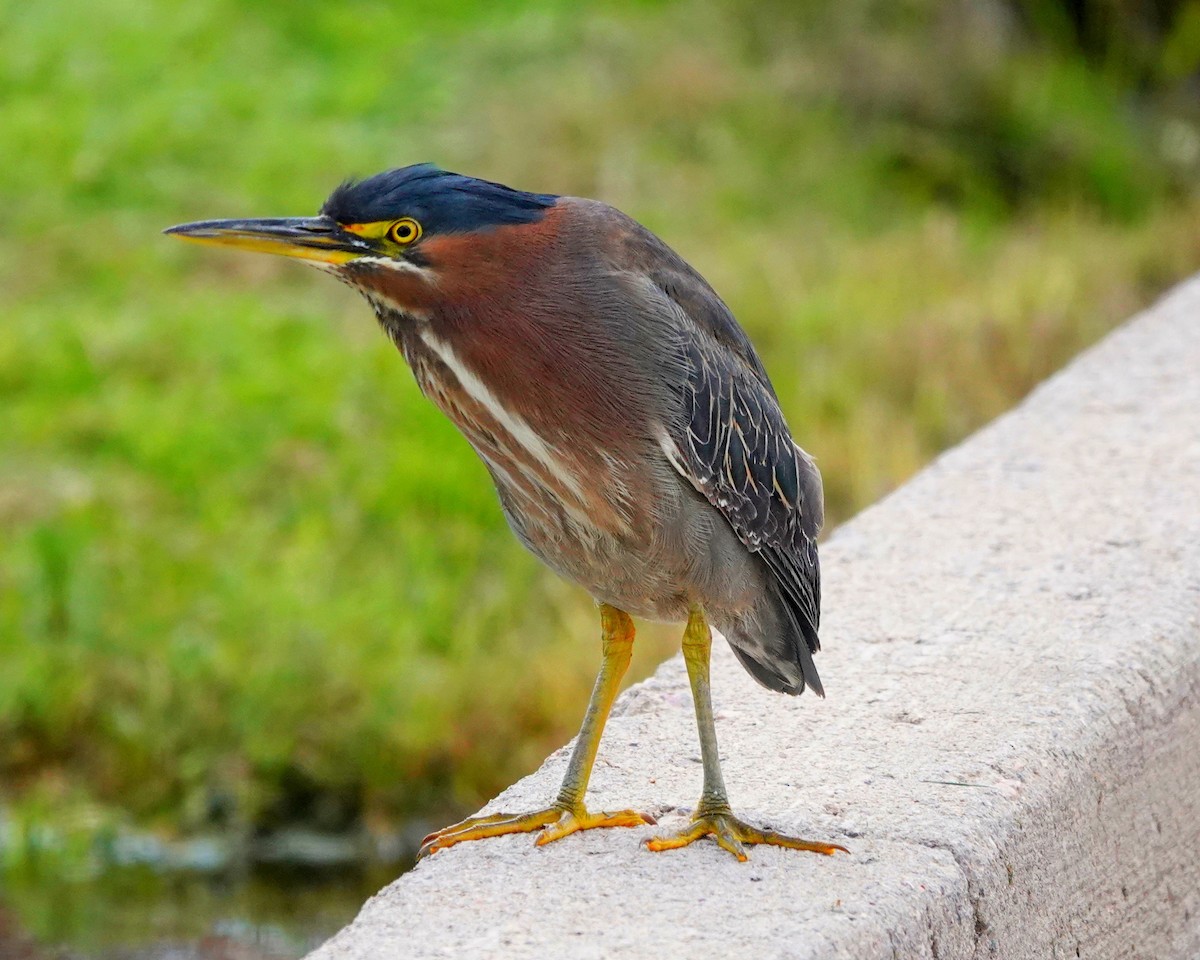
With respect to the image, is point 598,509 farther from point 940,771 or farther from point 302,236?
point 940,771

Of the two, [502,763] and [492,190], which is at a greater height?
[492,190]

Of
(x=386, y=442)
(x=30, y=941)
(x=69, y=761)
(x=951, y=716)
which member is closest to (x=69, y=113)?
(x=386, y=442)

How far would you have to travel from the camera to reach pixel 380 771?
17.0ft

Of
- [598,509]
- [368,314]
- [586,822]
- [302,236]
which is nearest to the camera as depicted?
[302,236]

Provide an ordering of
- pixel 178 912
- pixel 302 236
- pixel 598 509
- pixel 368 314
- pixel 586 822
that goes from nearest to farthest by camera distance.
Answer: pixel 302 236, pixel 598 509, pixel 586 822, pixel 178 912, pixel 368 314

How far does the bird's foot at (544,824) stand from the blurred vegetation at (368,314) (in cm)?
235

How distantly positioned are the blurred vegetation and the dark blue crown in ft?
9.39

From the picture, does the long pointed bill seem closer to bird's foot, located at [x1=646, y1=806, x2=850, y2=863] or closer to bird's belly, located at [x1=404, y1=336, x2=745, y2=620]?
bird's belly, located at [x1=404, y1=336, x2=745, y2=620]

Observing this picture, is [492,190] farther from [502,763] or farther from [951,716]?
[502,763]

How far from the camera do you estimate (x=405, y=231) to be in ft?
8.25

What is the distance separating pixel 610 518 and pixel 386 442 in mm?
4429

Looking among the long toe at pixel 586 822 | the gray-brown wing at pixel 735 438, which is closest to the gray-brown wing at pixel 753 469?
the gray-brown wing at pixel 735 438

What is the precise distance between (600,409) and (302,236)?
0.49 meters

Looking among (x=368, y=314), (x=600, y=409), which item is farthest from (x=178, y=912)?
(x=368, y=314)
